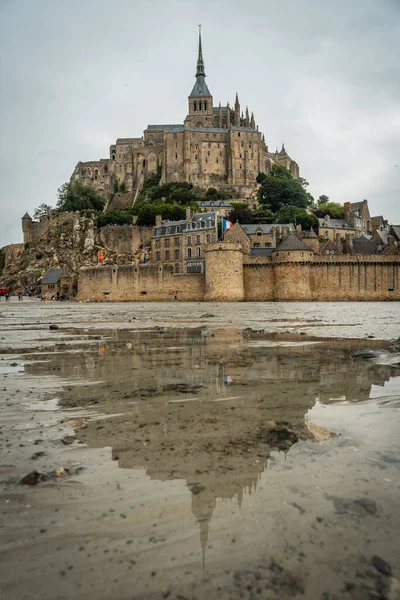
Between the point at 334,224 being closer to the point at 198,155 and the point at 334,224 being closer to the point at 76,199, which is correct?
the point at 198,155

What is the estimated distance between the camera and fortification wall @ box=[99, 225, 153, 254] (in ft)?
211

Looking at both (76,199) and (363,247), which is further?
(76,199)

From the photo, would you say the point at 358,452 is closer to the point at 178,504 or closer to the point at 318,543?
the point at 318,543

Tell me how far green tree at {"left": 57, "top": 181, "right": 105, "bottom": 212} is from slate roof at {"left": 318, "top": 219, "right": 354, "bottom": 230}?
3857 cm

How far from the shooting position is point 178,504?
2.44m

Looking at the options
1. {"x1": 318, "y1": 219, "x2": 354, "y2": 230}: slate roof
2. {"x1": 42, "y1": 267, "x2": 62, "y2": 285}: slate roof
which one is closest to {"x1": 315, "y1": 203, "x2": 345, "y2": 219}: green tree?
{"x1": 318, "y1": 219, "x2": 354, "y2": 230}: slate roof

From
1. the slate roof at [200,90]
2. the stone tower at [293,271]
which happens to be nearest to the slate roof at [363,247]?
the stone tower at [293,271]

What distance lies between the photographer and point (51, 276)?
59.8 metres

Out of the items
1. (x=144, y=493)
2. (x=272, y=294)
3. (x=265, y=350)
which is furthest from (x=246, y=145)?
(x=144, y=493)

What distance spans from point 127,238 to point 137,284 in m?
15.9

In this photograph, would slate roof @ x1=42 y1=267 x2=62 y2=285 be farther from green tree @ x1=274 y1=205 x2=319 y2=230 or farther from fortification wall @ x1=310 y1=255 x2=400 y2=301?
fortification wall @ x1=310 y1=255 x2=400 y2=301

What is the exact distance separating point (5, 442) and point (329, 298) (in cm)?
4507

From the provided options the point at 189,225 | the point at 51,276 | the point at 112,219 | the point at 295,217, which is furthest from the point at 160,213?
the point at 295,217

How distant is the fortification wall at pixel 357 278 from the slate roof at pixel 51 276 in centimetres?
3225
